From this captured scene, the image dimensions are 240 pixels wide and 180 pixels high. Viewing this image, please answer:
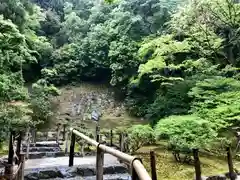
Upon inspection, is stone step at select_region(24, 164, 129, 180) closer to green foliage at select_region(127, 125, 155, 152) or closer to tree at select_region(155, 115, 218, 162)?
tree at select_region(155, 115, 218, 162)

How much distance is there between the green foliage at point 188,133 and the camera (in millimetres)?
7391

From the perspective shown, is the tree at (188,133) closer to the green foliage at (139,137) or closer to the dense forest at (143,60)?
the dense forest at (143,60)

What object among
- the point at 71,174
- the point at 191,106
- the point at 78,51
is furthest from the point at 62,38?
the point at 71,174

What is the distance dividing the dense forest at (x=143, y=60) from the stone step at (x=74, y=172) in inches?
123

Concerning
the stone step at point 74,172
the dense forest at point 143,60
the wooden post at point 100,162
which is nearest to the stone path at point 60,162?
the stone step at point 74,172

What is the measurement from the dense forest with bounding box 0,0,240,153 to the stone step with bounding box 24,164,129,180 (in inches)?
123

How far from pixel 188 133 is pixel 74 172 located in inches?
150

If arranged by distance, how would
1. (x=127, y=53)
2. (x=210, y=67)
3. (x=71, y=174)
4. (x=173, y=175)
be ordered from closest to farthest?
(x=71, y=174) → (x=173, y=175) → (x=210, y=67) → (x=127, y=53)

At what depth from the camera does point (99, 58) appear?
19047 millimetres

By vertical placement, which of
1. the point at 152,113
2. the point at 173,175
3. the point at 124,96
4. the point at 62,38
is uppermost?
the point at 62,38

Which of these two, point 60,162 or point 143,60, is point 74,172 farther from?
point 143,60

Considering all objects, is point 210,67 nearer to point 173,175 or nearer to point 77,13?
point 173,175

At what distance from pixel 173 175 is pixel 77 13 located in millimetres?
19166

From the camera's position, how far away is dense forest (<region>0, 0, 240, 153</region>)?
8914mm
